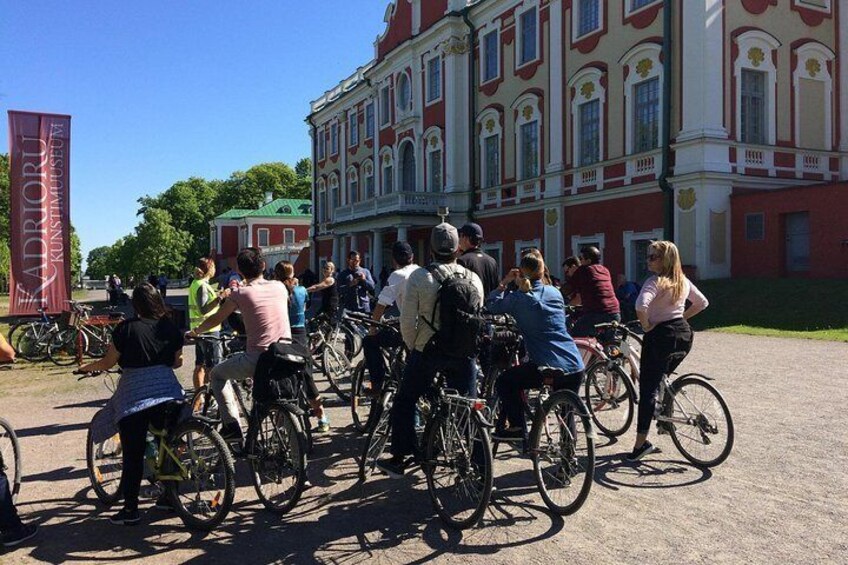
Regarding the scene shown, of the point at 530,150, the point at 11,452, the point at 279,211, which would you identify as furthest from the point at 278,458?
the point at 279,211

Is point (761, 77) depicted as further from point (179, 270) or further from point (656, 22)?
point (179, 270)

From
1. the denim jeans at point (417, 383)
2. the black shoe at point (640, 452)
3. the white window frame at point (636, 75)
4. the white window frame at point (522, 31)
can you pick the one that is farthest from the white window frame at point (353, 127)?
the denim jeans at point (417, 383)

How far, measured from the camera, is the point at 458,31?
3319 centimetres

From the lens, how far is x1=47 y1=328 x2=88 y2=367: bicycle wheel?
14.0 m

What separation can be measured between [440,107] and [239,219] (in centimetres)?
4886

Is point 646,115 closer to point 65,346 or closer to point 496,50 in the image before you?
point 496,50

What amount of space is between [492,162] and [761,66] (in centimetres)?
1254

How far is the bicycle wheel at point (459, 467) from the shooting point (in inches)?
179

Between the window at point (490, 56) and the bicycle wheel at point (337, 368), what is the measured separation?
78.1 ft

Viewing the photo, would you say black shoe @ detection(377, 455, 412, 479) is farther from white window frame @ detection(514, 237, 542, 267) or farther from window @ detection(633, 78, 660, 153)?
white window frame @ detection(514, 237, 542, 267)

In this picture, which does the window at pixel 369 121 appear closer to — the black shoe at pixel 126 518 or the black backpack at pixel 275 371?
the black backpack at pixel 275 371

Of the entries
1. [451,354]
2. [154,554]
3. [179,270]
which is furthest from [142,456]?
[179,270]

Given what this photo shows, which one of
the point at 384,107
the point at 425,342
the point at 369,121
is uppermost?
the point at 384,107

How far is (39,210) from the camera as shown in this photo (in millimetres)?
13773
